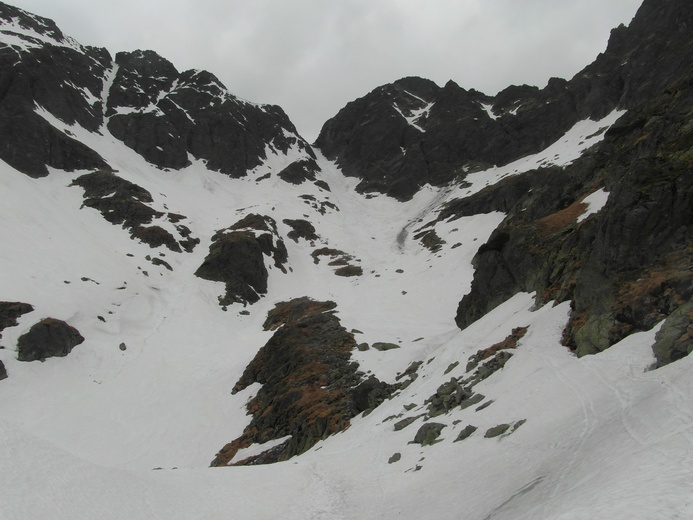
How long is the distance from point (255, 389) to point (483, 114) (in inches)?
4933

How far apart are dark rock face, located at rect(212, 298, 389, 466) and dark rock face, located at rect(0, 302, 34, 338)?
22.5 meters

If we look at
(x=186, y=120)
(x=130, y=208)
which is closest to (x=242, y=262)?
(x=130, y=208)

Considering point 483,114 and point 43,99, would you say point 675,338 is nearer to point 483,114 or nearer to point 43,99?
point 43,99

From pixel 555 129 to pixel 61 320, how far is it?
4603 inches

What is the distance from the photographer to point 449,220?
8488cm

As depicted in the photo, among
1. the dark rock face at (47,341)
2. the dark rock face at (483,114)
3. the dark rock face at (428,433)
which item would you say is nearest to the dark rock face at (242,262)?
the dark rock face at (47,341)

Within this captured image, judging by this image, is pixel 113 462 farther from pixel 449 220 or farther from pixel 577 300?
pixel 449 220

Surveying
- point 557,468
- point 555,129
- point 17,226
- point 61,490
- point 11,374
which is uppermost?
point 555,129

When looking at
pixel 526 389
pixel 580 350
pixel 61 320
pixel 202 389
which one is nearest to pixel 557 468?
pixel 526 389

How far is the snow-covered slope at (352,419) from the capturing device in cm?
862

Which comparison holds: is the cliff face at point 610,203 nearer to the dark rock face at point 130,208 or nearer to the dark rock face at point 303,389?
the dark rock face at point 303,389

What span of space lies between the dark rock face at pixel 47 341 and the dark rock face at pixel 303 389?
1762 centimetres

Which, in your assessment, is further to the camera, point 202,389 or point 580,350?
point 202,389

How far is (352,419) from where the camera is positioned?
24953 millimetres
